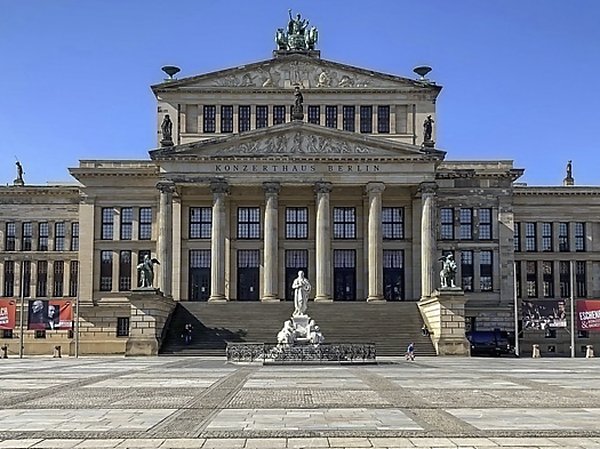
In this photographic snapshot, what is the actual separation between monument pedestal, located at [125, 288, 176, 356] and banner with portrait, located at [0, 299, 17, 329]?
1952 centimetres

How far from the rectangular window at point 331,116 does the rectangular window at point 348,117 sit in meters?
→ 0.80

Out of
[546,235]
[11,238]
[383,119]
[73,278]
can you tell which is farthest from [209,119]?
[546,235]

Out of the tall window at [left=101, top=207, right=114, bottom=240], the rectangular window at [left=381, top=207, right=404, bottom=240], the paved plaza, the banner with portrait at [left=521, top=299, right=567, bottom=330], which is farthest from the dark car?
the paved plaza

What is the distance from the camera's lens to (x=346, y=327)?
68.9m

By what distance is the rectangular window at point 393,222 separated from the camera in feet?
274

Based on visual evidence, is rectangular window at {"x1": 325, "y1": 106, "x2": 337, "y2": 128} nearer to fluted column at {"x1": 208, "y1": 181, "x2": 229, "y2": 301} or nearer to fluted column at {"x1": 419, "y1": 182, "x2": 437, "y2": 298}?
fluted column at {"x1": 419, "y1": 182, "x2": 437, "y2": 298}

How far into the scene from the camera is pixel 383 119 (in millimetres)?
84438

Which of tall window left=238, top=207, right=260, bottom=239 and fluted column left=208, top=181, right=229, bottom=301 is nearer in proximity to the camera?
fluted column left=208, top=181, right=229, bottom=301

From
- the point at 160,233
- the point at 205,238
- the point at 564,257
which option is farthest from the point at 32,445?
the point at 564,257

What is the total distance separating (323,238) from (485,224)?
16930 mm

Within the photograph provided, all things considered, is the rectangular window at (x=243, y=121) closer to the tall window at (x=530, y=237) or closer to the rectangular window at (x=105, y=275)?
the rectangular window at (x=105, y=275)

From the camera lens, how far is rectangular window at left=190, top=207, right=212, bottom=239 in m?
83.2

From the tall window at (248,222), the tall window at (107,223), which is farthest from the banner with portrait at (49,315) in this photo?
the tall window at (248,222)

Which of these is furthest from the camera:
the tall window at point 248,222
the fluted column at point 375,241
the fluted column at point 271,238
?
the tall window at point 248,222
